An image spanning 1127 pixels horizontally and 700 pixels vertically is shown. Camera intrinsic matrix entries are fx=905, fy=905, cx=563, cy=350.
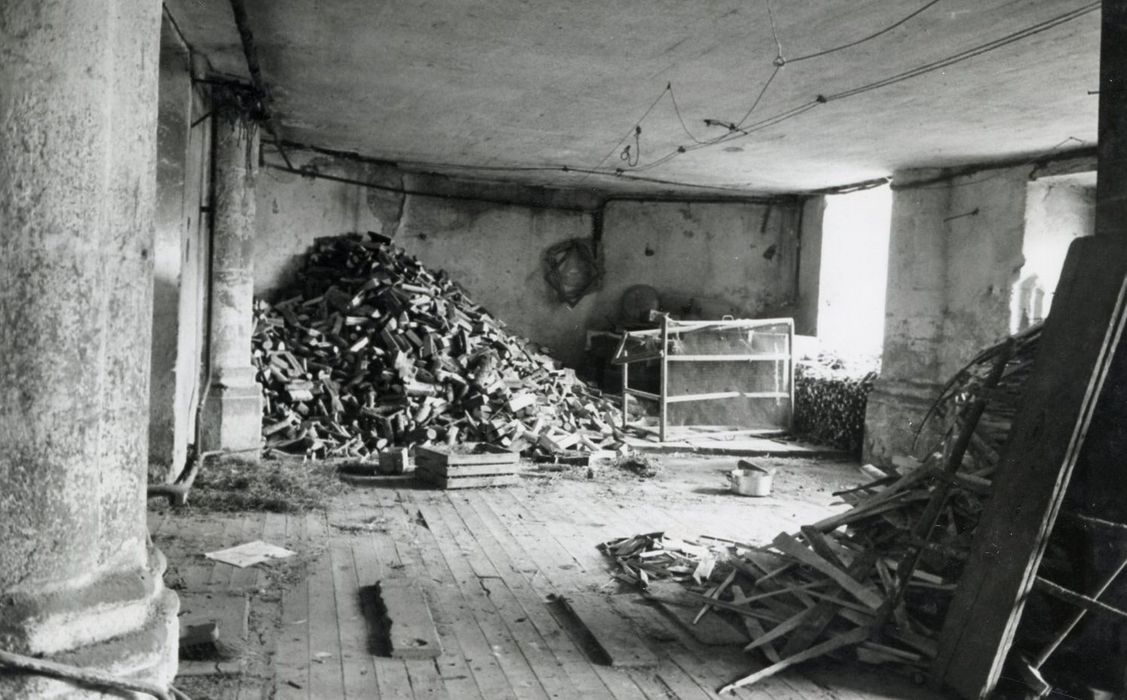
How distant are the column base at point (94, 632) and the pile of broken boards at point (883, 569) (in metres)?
2.66

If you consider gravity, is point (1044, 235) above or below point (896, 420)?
above

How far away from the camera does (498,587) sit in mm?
5883

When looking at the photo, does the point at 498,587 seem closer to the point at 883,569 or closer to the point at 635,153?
the point at 883,569

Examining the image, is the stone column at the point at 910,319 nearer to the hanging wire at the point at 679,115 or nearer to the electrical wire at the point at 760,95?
the hanging wire at the point at 679,115

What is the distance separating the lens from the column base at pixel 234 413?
947cm

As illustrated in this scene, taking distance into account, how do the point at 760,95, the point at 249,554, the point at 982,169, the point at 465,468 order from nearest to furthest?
the point at 249,554
the point at 760,95
the point at 465,468
the point at 982,169

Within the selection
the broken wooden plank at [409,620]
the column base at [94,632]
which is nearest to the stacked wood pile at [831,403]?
the broken wooden plank at [409,620]

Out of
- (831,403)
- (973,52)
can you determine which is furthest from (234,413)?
(831,403)

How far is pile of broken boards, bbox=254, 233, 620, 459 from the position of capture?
10664 millimetres

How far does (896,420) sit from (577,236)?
6.75m

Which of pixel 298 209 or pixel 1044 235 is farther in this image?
pixel 298 209

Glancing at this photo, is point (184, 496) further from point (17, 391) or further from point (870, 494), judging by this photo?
point (870, 494)

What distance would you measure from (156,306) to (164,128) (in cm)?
146

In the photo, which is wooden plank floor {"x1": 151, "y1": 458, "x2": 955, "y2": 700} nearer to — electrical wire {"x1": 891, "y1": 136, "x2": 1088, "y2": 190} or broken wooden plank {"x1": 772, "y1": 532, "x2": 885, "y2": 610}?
broken wooden plank {"x1": 772, "y1": 532, "x2": 885, "y2": 610}
